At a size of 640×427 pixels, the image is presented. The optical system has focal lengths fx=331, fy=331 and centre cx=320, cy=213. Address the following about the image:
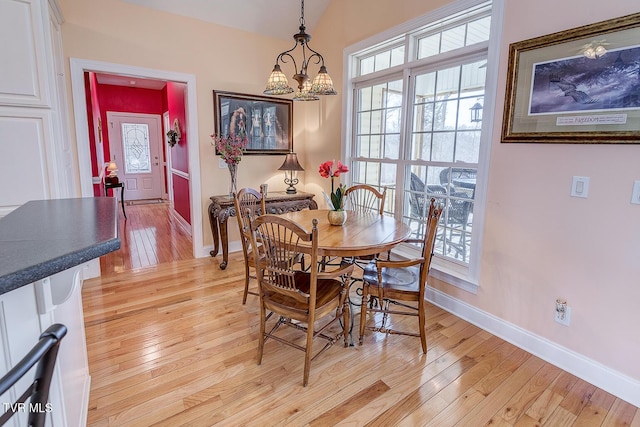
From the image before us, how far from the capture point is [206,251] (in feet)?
13.7

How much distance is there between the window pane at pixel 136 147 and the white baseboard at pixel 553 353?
8.09 m

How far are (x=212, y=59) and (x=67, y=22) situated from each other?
53.2 inches

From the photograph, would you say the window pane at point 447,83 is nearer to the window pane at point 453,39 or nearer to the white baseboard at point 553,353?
the window pane at point 453,39

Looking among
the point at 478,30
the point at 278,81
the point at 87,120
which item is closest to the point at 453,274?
the point at 478,30

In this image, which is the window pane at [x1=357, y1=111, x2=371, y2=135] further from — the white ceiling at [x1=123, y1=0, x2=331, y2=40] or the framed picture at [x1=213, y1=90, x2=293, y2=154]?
the white ceiling at [x1=123, y1=0, x2=331, y2=40]

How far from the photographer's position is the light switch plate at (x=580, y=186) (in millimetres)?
1959

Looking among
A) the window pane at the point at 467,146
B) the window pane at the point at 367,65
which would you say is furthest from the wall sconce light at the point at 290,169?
the window pane at the point at 467,146

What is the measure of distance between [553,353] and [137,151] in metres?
9.02

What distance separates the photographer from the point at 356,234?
2322mm

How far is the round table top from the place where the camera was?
202cm

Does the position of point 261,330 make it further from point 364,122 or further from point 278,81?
point 364,122

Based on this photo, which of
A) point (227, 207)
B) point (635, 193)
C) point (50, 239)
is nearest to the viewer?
point (50, 239)

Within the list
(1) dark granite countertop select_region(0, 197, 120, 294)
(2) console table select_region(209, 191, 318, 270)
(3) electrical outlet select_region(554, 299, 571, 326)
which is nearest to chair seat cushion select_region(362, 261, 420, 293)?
(3) electrical outlet select_region(554, 299, 571, 326)

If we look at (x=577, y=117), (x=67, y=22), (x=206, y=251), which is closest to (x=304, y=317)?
(x=577, y=117)
